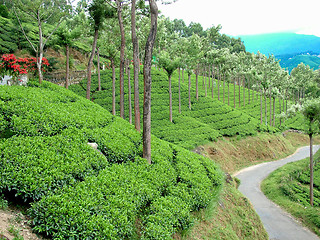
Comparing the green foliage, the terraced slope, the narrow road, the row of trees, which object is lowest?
the narrow road

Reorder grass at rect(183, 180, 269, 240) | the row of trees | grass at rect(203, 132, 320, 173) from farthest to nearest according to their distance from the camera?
grass at rect(203, 132, 320, 173)
the row of trees
grass at rect(183, 180, 269, 240)

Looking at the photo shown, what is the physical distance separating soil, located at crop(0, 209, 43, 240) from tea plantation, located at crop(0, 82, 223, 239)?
0.21 meters

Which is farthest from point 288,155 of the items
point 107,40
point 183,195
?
point 183,195

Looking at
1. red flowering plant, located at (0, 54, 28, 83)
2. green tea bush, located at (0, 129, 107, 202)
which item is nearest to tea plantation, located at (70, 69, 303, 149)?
red flowering plant, located at (0, 54, 28, 83)

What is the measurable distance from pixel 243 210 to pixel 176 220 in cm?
675

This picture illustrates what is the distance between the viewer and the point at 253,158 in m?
31.2

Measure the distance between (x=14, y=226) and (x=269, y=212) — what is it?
58.9ft

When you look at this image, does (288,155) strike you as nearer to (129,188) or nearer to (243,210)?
(243,210)

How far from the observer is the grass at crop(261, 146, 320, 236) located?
17469 millimetres

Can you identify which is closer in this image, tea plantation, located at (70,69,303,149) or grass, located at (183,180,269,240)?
grass, located at (183,180,269,240)

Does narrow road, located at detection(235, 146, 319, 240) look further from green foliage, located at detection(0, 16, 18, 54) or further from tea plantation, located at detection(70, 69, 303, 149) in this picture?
green foliage, located at detection(0, 16, 18, 54)

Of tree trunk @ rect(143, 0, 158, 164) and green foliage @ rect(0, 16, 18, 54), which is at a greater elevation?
green foliage @ rect(0, 16, 18, 54)

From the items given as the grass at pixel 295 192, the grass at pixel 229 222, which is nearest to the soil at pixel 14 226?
the grass at pixel 229 222

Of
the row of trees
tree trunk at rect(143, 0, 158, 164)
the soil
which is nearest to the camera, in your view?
the soil
